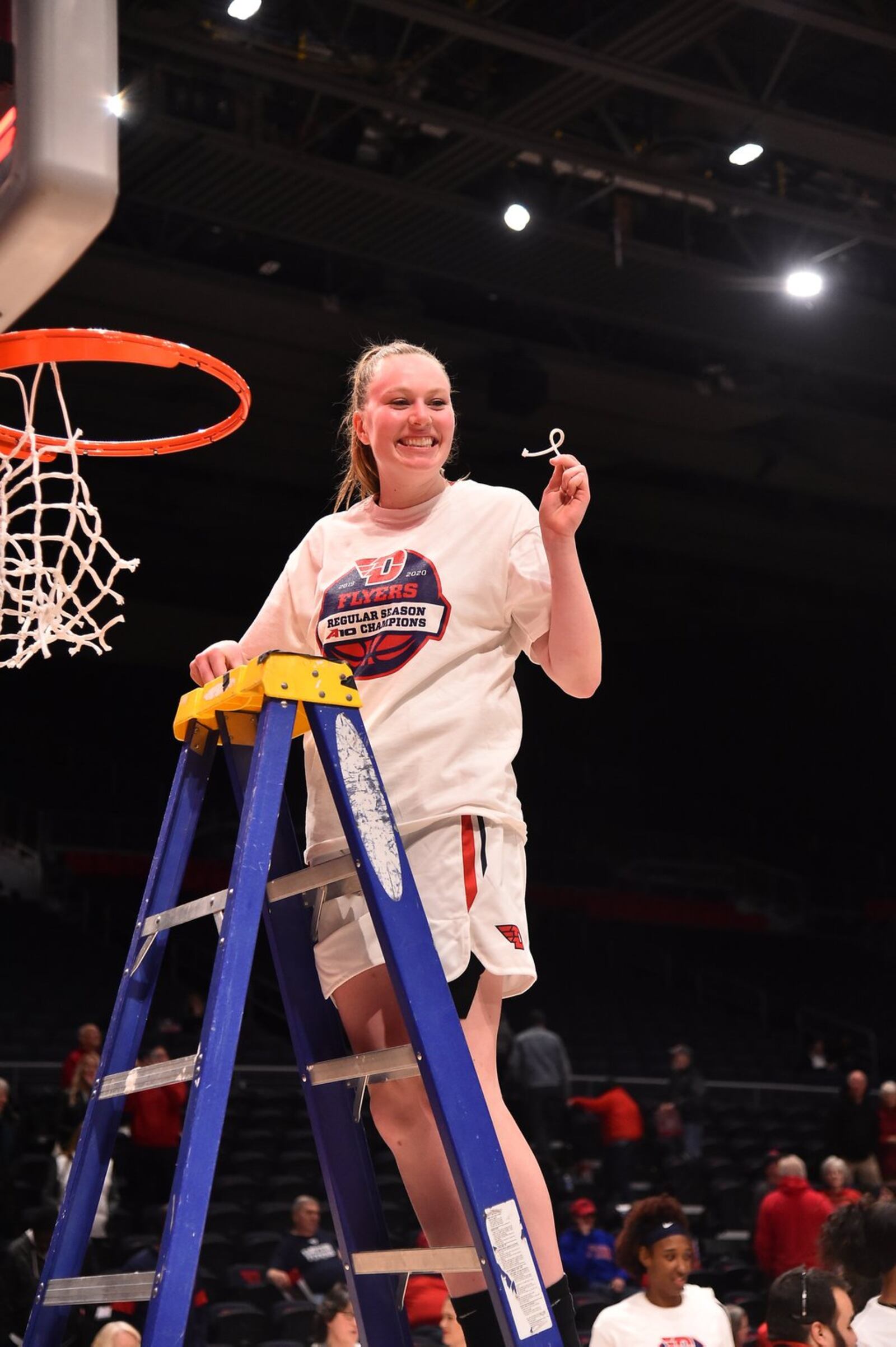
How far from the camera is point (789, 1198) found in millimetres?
9211

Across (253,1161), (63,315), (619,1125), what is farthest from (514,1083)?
(63,315)

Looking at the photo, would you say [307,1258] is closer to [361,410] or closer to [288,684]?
[361,410]

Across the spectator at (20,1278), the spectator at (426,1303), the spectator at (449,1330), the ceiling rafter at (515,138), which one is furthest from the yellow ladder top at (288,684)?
the ceiling rafter at (515,138)

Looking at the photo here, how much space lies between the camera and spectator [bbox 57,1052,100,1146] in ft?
29.5

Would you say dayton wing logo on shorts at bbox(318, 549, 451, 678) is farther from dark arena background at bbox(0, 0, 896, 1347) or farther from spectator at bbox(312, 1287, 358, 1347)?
spectator at bbox(312, 1287, 358, 1347)

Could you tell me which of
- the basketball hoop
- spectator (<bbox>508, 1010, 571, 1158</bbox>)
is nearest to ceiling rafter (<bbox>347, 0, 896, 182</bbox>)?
spectator (<bbox>508, 1010, 571, 1158</bbox>)

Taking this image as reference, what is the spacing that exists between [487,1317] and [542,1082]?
9.73 meters

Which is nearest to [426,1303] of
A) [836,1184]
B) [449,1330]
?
[449,1330]

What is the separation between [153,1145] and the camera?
9469 millimetres

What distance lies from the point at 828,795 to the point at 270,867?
21648 millimetres

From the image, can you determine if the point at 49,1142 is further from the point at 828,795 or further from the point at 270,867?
the point at 828,795

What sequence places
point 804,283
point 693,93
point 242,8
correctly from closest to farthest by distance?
point 242,8
point 693,93
point 804,283

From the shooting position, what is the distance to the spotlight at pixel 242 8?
973 cm

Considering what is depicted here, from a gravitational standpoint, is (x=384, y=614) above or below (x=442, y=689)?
above
